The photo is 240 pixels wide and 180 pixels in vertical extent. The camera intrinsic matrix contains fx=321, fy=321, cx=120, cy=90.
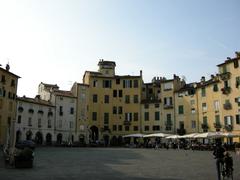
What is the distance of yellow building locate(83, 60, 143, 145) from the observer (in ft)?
232

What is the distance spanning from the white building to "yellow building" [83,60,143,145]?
899cm

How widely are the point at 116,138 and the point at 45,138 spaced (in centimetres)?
1547

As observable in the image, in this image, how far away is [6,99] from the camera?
180ft

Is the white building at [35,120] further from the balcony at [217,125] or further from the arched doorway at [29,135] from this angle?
the balcony at [217,125]

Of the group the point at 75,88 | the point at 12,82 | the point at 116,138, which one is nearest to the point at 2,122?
the point at 12,82

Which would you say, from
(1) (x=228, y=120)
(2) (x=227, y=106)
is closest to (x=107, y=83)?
(2) (x=227, y=106)

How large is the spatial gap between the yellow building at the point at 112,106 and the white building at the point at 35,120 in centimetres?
899

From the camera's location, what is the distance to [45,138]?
65.1 m

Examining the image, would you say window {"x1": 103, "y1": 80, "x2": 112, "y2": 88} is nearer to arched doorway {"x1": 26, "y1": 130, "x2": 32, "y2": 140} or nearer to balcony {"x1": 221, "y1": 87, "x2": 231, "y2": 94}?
arched doorway {"x1": 26, "y1": 130, "x2": 32, "y2": 140}

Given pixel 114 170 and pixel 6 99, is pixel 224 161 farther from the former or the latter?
pixel 6 99

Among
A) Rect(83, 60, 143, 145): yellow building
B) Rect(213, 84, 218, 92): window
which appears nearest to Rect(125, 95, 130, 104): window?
Rect(83, 60, 143, 145): yellow building

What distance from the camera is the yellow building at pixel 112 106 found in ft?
232

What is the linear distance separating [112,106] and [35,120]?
1763cm

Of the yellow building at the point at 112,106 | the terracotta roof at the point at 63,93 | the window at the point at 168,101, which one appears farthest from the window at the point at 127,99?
the terracotta roof at the point at 63,93
